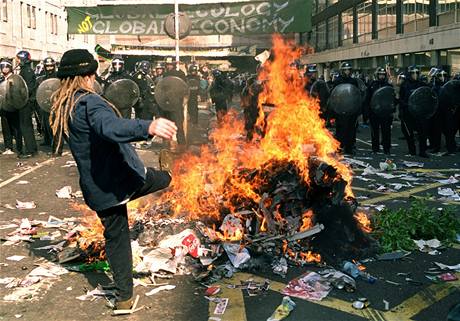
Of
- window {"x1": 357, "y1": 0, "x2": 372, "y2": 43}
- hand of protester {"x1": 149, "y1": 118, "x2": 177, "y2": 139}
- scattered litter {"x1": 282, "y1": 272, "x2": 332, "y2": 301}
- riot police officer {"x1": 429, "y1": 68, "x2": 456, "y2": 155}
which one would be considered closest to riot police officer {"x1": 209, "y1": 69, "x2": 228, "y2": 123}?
riot police officer {"x1": 429, "y1": 68, "x2": 456, "y2": 155}

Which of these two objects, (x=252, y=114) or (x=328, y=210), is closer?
(x=328, y=210)

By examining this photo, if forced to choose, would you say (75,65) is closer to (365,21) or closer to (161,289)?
(161,289)

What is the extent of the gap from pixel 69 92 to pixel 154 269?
1.91 m

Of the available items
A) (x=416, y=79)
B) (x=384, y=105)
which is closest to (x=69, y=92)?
(x=384, y=105)

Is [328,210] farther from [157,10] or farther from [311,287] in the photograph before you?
[157,10]

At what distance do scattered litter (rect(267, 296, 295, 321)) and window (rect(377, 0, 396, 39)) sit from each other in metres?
31.7

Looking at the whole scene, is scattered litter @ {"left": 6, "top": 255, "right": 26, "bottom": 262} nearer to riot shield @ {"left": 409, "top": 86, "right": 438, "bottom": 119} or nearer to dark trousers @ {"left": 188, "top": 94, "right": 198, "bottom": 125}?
riot shield @ {"left": 409, "top": 86, "right": 438, "bottom": 119}

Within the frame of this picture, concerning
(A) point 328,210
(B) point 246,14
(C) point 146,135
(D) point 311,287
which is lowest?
(D) point 311,287

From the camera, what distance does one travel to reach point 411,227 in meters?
6.29

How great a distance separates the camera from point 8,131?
13.6 meters

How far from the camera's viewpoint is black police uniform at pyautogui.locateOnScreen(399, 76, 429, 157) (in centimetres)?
1305

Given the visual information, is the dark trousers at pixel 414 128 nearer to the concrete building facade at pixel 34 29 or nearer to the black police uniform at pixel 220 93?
the black police uniform at pixel 220 93

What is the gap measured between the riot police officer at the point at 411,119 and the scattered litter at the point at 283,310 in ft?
31.3

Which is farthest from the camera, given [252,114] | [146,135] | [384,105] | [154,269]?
[252,114]
